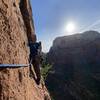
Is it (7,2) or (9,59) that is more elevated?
Answer: (7,2)

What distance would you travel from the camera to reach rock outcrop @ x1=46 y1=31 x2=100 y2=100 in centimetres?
7031

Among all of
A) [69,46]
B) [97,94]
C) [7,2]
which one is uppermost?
[69,46]

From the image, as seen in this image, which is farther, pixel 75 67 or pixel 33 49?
pixel 75 67

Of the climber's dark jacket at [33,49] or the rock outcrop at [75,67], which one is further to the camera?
the rock outcrop at [75,67]

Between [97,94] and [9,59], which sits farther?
[97,94]

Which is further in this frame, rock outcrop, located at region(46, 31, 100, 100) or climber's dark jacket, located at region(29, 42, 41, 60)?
rock outcrop, located at region(46, 31, 100, 100)

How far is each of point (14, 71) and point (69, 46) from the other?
78810 mm

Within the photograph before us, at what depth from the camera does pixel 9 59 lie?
9867 mm

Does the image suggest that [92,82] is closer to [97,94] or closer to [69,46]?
[97,94]

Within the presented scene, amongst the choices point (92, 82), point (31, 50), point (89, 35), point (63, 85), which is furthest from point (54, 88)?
A: point (31, 50)

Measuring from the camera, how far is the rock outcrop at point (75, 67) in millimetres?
70312

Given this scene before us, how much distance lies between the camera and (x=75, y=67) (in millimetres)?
82062

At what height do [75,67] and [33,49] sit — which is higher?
[75,67]

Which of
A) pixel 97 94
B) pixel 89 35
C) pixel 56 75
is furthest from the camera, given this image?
pixel 89 35
